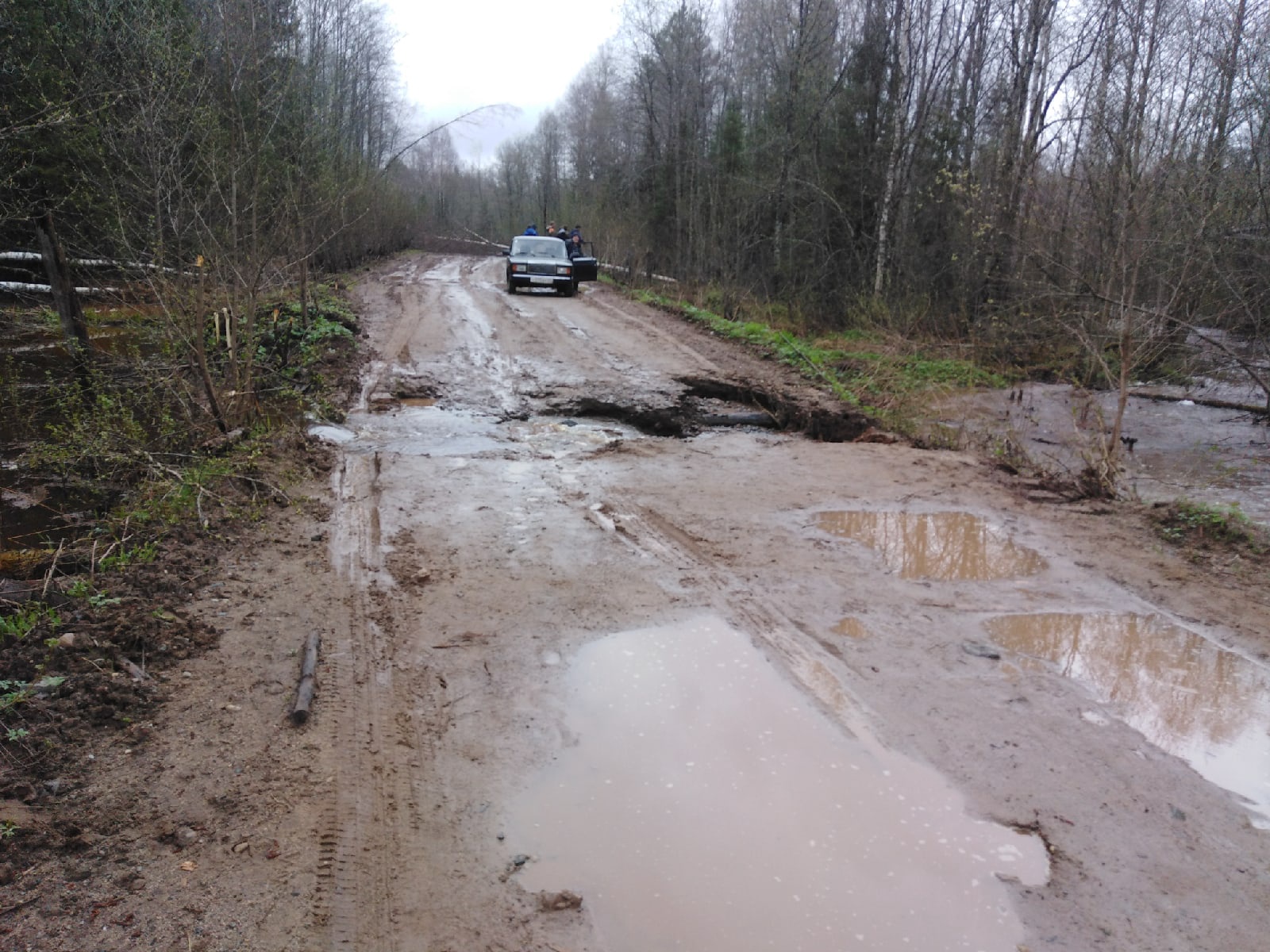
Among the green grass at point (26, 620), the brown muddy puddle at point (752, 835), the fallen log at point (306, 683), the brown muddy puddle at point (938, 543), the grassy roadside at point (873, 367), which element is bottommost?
the brown muddy puddle at point (752, 835)

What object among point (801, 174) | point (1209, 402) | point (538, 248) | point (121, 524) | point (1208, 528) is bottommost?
point (121, 524)

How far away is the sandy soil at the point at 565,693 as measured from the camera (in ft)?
9.91

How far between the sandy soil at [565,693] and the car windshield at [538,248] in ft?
49.1

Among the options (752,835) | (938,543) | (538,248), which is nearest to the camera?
(752,835)

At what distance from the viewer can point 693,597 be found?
556cm

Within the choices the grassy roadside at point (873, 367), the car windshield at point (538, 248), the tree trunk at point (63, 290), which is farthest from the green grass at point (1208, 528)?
the car windshield at point (538, 248)

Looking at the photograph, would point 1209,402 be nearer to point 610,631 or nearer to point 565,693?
point 610,631

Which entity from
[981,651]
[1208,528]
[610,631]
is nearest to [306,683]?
[610,631]

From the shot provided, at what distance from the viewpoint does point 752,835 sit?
3.45 m

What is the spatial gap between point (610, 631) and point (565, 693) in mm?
707

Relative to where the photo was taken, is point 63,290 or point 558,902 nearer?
point 558,902

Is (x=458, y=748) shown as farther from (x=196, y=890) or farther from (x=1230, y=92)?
(x=1230, y=92)

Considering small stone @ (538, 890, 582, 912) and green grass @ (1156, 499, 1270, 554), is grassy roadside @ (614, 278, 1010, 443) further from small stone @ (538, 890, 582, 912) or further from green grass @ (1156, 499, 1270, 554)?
small stone @ (538, 890, 582, 912)

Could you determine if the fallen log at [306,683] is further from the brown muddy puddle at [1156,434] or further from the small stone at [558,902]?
the brown muddy puddle at [1156,434]
